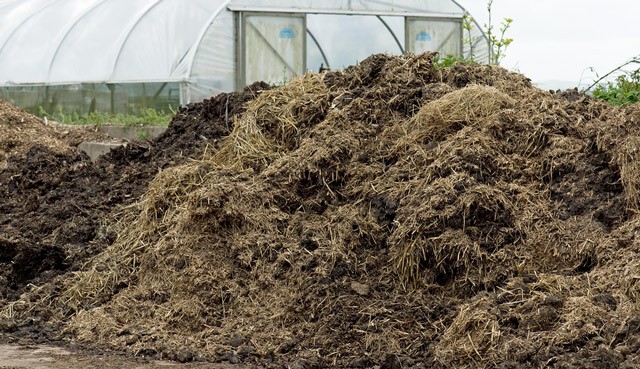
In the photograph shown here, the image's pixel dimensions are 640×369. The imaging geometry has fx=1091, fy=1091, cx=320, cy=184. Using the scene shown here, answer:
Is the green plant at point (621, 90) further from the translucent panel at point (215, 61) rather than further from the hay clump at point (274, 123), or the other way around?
the translucent panel at point (215, 61)

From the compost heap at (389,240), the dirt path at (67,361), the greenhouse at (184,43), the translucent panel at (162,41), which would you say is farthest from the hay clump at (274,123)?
the translucent panel at (162,41)

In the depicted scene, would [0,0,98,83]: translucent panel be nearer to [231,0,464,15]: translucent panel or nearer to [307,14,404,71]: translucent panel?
[231,0,464,15]: translucent panel

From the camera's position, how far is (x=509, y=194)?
6.77 m

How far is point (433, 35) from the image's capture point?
65.4 feet

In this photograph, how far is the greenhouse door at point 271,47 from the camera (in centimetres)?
1731

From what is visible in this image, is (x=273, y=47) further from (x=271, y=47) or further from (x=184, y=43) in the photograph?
(x=184, y=43)

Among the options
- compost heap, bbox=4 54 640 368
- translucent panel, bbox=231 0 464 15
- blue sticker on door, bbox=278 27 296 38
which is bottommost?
compost heap, bbox=4 54 640 368

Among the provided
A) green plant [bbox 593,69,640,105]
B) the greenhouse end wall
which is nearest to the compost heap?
green plant [bbox 593,69,640,105]

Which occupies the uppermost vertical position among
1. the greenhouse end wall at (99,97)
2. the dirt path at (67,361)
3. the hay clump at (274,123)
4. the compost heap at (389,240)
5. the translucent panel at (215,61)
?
the translucent panel at (215,61)

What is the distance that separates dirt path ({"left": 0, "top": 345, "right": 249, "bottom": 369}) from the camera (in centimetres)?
619

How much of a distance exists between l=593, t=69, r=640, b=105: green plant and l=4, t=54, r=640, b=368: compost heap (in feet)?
4.90

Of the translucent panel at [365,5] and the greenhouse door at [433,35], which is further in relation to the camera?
the greenhouse door at [433,35]

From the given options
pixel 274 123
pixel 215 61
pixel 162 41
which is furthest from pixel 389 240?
pixel 162 41

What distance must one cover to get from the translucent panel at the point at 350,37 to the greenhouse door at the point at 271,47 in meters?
0.68
